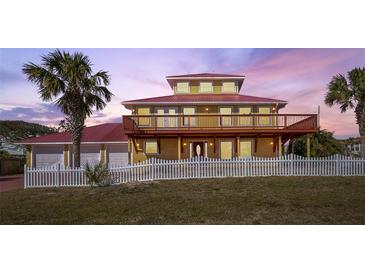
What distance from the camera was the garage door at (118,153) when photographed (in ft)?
72.7

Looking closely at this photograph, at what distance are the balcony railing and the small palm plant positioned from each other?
194 inches

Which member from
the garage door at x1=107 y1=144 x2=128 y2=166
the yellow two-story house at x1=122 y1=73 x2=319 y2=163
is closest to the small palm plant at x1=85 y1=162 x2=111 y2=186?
the yellow two-story house at x1=122 y1=73 x2=319 y2=163

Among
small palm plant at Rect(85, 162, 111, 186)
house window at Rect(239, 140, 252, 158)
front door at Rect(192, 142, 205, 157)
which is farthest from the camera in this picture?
front door at Rect(192, 142, 205, 157)

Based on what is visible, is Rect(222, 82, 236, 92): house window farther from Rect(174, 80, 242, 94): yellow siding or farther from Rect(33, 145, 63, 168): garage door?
Rect(33, 145, 63, 168): garage door

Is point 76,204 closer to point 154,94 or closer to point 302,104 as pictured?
point 154,94

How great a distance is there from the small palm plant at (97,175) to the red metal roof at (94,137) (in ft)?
29.7

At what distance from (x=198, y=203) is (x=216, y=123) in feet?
33.4

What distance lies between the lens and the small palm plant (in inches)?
496

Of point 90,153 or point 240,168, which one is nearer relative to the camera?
point 240,168

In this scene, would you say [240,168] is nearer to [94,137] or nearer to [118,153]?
[118,153]

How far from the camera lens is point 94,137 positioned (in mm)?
22578

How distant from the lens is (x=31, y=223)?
7.45 meters

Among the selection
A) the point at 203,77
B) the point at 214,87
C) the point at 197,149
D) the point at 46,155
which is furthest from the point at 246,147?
the point at 46,155

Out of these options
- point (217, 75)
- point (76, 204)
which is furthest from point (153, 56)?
point (76, 204)
